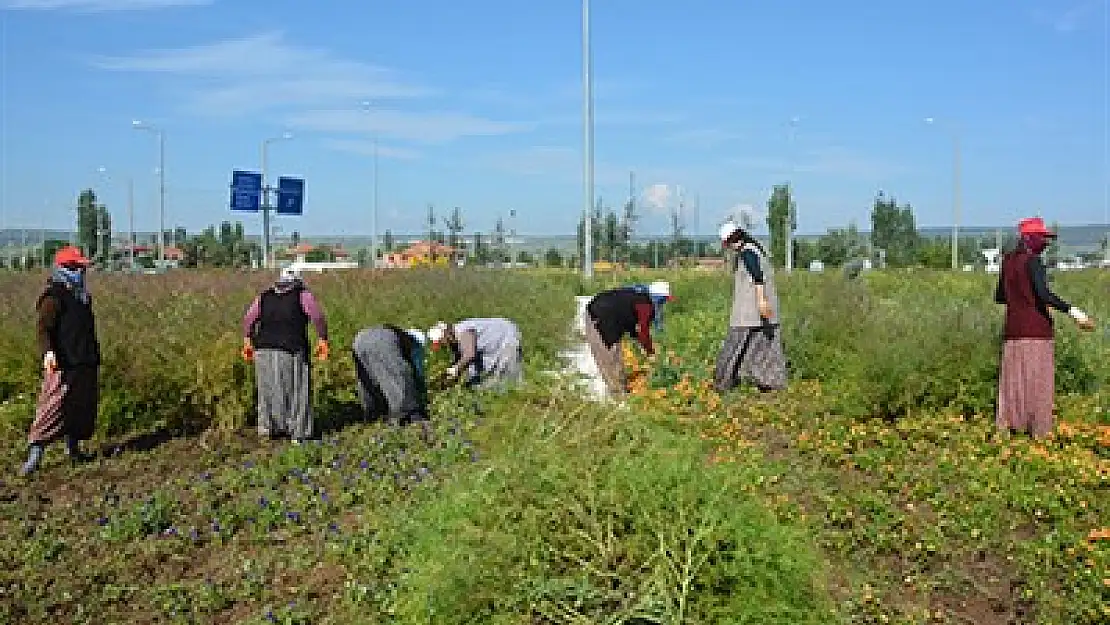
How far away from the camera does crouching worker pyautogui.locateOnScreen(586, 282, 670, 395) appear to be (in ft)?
32.7

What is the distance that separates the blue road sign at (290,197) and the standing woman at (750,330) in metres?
16.6

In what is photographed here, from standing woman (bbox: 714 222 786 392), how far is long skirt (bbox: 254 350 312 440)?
3.70 meters

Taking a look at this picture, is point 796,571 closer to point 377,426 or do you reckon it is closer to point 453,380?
point 377,426

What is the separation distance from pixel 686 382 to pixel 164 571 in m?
5.40

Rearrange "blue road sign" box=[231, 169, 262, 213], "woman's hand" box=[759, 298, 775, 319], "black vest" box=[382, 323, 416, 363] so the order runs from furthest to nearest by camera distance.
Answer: "blue road sign" box=[231, 169, 262, 213] < "woman's hand" box=[759, 298, 775, 319] < "black vest" box=[382, 323, 416, 363]

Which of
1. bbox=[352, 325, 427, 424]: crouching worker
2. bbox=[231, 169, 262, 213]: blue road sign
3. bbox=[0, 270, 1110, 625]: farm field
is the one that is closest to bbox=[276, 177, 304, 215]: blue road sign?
bbox=[231, 169, 262, 213]: blue road sign

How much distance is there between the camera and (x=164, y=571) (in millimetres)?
5422

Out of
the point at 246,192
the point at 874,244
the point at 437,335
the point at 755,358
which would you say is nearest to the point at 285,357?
the point at 437,335

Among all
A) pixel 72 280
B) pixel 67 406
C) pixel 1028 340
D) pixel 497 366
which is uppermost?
pixel 72 280

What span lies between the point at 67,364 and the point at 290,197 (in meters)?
17.3

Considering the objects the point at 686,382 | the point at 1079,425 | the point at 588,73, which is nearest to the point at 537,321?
the point at 686,382

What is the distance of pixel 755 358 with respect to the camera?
978cm

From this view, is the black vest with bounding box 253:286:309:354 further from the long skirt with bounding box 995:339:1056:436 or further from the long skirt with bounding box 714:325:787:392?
the long skirt with bounding box 995:339:1056:436

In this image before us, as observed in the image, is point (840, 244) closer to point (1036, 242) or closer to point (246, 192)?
point (246, 192)
